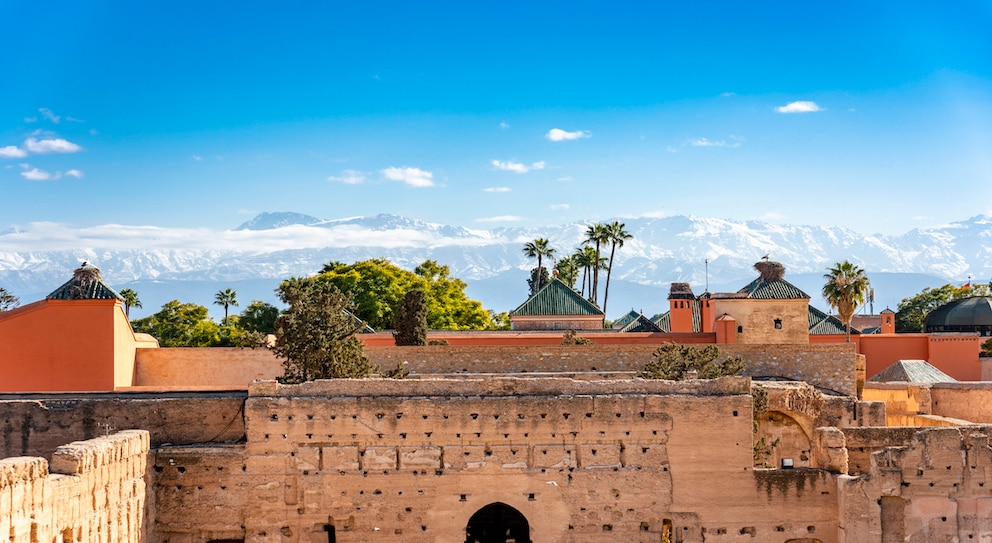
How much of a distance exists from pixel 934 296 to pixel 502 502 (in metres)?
58.5

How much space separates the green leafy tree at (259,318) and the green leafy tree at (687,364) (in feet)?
65.8

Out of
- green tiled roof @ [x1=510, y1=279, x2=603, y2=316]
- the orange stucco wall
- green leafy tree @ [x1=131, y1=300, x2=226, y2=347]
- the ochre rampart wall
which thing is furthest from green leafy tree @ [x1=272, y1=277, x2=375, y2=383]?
green leafy tree @ [x1=131, y1=300, x2=226, y2=347]

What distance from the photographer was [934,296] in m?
75.0

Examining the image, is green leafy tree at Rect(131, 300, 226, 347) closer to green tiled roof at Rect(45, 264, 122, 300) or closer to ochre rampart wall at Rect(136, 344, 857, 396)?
green tiled roof at Rect(45, 264, 122, 300)

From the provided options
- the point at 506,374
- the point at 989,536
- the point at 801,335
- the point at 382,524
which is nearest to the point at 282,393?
the point at 382,524

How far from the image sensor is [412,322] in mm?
32938

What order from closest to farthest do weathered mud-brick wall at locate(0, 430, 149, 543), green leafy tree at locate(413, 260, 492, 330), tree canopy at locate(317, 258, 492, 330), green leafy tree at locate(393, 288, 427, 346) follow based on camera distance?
weathered mud-brick wall at locate(0, 430, 149, 543) → green leafy tree at locate(393, 288, 427, 346) → tree canopy at locate(317, 258, 492, 330) → green leafy tree at locate(413, 260, 492, 330)

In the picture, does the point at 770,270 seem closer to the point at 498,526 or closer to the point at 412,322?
the point at 412,322

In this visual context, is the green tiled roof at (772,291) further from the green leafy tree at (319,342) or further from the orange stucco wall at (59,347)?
the orange stucco wall at (59,347)

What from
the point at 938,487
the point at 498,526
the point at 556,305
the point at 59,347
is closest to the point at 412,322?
the point at 59,347

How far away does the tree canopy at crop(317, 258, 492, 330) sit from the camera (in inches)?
1962

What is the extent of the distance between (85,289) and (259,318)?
18268 millimetres

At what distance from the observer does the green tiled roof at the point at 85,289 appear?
92.7 feet

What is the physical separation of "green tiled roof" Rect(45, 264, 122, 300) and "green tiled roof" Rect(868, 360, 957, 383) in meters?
21.2
